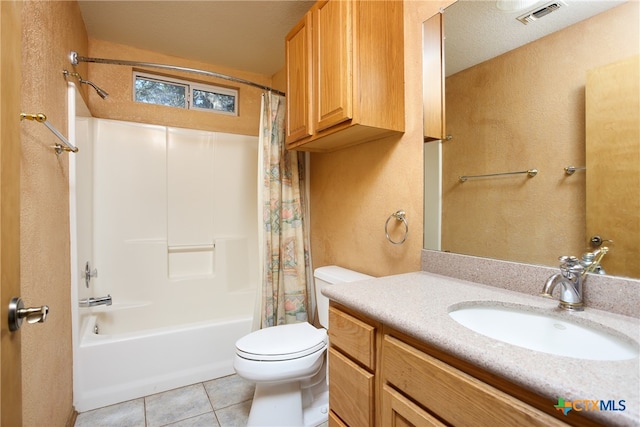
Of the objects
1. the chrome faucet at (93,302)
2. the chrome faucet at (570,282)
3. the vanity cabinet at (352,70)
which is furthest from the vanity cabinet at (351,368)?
the chrome faucet at (93,302)

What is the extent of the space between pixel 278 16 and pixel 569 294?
2087mm

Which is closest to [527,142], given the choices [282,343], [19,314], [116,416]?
Answer: [282,343]

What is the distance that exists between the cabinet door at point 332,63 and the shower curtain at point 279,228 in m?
0.56

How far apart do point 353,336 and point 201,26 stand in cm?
219

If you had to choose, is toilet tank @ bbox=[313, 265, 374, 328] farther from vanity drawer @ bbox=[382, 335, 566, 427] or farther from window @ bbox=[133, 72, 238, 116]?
window @ bbox=[133, 72, 238, 116]

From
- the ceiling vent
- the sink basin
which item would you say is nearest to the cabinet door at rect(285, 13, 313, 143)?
the ceiling vent

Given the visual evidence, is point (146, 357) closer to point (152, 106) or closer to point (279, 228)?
point (279, 228)

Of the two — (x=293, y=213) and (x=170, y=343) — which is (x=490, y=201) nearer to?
(x=293, y=213)

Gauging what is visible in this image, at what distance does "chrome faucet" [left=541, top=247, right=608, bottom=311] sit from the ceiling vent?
2.59 ft

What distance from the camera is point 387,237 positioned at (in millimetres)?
1541

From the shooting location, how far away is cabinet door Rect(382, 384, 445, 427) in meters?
0.68

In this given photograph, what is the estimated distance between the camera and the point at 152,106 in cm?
238

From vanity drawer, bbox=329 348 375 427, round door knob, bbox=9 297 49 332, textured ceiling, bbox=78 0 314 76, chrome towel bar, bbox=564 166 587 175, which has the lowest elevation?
vanity drawer, bbox=329 348 375 427

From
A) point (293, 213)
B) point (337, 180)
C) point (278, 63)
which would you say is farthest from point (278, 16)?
point (293, 213)
